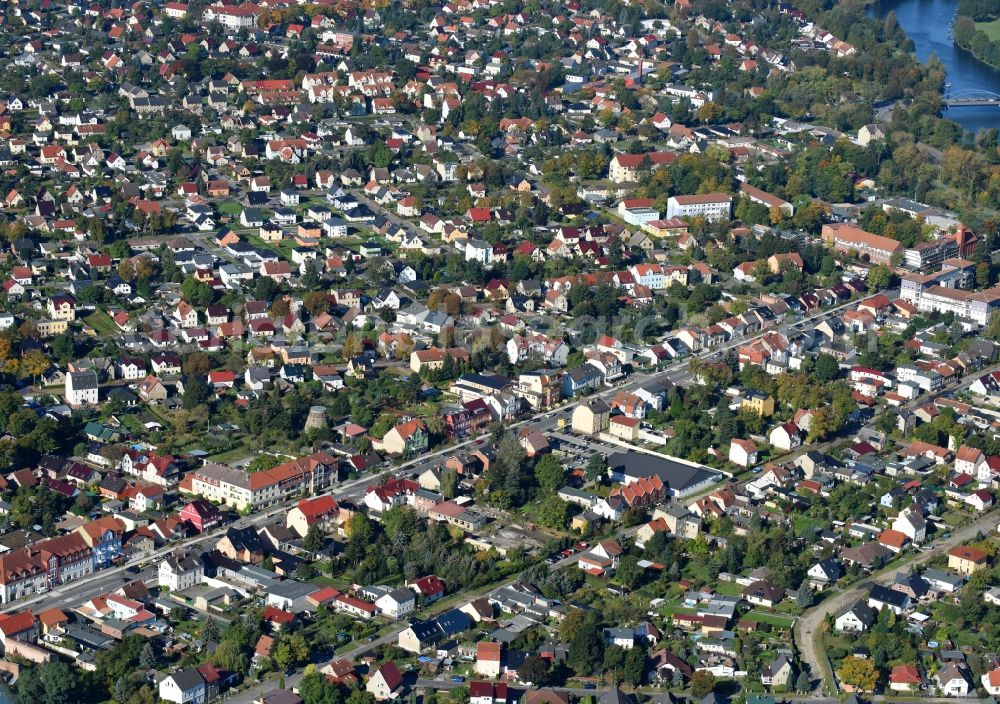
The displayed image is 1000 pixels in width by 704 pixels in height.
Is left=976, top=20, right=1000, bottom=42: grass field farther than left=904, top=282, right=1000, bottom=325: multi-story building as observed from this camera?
Yes

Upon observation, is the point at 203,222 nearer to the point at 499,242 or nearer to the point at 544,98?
the point at 499,242

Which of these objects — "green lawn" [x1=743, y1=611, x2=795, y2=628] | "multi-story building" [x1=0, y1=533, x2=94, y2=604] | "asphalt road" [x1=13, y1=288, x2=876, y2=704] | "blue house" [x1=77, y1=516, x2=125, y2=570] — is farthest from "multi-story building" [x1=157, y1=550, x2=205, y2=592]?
"green lawn" [x1=743, y1=611, x2=795, y2=628]

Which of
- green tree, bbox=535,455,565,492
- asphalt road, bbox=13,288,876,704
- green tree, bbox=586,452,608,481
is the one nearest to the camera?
asphalt road, bbox=13,288,876,704

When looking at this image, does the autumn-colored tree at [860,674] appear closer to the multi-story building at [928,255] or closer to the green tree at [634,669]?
the green tree at [634,669]

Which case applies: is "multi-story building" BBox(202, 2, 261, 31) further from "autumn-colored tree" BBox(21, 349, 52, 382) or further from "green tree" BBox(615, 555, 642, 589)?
"green tree" BBox(615, 555, 642, 589)

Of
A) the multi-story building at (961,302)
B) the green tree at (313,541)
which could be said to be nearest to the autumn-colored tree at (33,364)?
the green tree at (313,541)

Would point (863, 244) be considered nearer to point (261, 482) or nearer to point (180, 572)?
point (261, 482)

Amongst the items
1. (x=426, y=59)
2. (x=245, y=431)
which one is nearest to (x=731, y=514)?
(x=245, y=431)
